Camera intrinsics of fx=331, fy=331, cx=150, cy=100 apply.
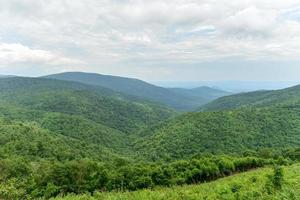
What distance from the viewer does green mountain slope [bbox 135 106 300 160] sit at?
12925 centimetres

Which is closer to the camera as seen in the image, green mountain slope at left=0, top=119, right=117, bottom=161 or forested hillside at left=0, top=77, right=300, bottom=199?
forested hillside at left=0, top=77, right=300, bottom=199

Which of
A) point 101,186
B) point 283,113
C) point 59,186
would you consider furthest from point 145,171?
point 283,113

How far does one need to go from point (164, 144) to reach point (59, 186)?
280 feet

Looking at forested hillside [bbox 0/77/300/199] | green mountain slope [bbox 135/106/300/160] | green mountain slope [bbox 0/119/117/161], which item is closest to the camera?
forested hillside [bbox 0/77/300/199]

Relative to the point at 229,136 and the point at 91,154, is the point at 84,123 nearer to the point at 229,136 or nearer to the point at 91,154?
the point at 91,154

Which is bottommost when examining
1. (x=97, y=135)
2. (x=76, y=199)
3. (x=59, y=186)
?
(x=97, y=135)

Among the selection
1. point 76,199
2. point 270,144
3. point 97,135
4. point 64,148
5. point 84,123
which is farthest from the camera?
point 84,123

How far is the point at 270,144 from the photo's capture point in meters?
130

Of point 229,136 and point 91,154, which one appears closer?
point 91,154

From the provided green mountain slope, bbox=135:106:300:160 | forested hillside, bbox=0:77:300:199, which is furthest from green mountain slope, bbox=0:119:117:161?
green mountain slope, bbox=135:106:300:160

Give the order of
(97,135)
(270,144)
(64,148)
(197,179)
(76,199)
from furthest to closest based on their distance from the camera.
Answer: (97,135) < (270,144) < (64,148) < (197,179) < (76,199)

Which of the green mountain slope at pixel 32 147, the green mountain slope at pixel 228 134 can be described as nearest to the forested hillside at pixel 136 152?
the green mountain slope at pixel 32 147

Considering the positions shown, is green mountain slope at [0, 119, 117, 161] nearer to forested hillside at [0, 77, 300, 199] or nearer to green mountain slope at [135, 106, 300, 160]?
forested hillside at [0, 77, 300, 199]

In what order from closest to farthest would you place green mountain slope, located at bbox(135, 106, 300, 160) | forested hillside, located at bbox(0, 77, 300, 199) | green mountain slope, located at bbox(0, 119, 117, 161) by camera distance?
forested hillside, located at bbox(0, 77, 300, 199)
green mountain slope, located at bbox(0, 119, 117, 161)
green mountain slope, located at bbox(135, 106, 300, 160)
